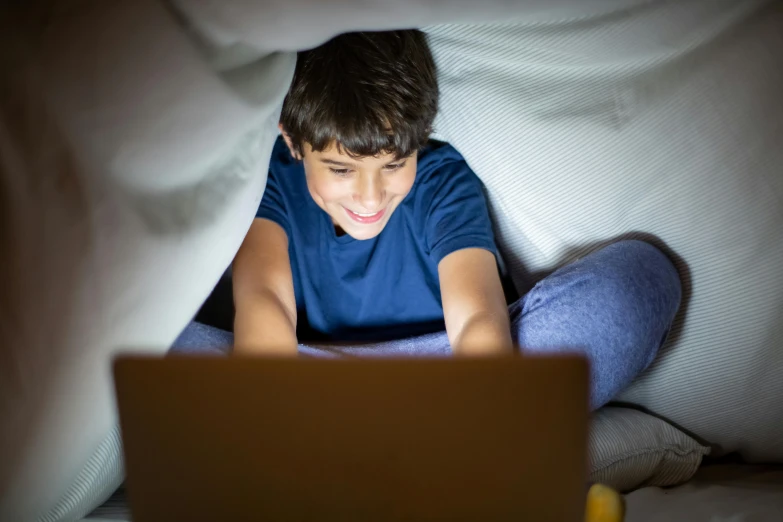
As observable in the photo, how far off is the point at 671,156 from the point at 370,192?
1.19 ft

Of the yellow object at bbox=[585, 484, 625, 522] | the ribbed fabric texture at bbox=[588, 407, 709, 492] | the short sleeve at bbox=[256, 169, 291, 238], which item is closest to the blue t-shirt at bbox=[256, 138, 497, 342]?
the short sleeve at bbox=[256, 169, 291, 238]

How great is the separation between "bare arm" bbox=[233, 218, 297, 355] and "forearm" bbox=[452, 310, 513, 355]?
0.22 m

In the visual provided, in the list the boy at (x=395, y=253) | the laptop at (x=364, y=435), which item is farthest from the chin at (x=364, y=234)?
the laptop at (x=364, y=435)

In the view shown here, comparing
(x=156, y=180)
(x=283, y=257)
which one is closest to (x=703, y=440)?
(x=283, y=257)

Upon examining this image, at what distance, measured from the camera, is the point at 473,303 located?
874 mm

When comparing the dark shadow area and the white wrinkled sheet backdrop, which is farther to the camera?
the dark shadow area

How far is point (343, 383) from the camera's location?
1.41 feet

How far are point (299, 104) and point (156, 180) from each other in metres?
0.27

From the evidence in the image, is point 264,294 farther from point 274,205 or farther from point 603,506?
point 603,506

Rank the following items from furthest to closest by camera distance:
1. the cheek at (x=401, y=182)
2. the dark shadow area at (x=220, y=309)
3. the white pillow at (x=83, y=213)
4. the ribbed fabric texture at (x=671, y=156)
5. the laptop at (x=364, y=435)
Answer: the dark shadow area at (x=220, y=309) → the cheek at (x=401, y=182) → the ribbed fabric texture at (x=671, y=156) → the white pillow at (x=83, y=213) → the laptop at (x=364, y=435)

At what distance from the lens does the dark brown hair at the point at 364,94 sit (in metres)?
0.83

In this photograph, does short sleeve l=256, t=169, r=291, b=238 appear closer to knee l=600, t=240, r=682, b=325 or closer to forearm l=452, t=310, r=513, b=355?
forearm l=452, t=310, r=513, b=355

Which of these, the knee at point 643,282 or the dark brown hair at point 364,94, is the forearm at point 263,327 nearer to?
the dark brown hair at point 364,94

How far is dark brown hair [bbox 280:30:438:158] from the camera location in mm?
828
